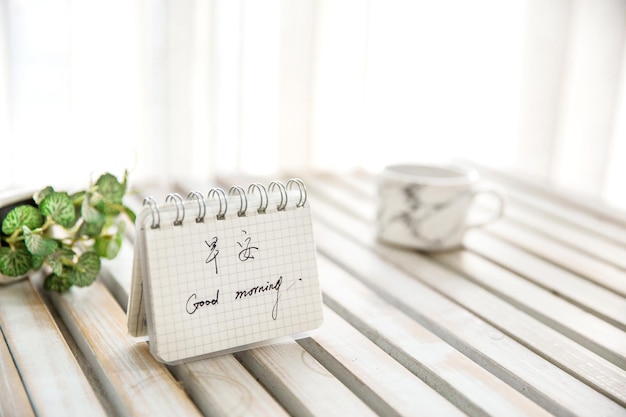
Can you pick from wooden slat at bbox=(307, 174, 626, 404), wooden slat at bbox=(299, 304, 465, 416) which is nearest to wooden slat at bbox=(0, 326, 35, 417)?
wooden slat at bbox=(299, 304, 465, 416)

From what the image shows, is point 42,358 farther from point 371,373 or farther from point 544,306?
point 544,306

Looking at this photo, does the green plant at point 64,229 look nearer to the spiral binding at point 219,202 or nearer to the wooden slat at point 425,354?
the spiral binding at point 219,202

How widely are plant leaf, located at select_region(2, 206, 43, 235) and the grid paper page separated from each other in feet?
0.62

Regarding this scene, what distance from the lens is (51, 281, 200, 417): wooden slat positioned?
23.5 inches

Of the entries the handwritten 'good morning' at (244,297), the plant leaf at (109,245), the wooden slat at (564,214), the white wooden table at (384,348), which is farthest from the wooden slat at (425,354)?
the wooden slat at (564,214)

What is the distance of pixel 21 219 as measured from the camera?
759mm

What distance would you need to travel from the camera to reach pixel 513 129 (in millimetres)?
1688

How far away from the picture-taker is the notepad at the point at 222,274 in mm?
637

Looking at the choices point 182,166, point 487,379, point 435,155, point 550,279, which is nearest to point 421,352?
point 487,379

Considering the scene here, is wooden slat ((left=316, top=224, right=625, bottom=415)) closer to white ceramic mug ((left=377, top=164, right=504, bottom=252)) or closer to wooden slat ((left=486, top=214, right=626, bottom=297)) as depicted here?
white ceramic mug ((left=377, top=164, right=504, bottom=252))

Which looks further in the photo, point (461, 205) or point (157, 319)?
point (461, 205)

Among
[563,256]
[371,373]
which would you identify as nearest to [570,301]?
[563,256]

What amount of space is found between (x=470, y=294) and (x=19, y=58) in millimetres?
692

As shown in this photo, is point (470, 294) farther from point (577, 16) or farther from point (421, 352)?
point (577, 16)
